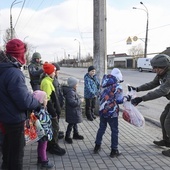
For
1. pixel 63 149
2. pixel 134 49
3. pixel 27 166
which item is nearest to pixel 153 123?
pixel 63 149

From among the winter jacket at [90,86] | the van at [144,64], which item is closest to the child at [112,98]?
the winter jacket at [90,86]

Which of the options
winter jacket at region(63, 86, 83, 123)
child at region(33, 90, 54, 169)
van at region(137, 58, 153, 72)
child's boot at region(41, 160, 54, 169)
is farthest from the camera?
van at region(137, 58, 153, 72)

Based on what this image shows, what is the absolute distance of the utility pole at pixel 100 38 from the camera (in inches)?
320

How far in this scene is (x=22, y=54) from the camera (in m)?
3.27

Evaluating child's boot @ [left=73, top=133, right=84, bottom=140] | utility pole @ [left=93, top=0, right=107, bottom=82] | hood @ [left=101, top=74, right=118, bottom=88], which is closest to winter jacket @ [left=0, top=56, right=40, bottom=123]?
hood @ [left=101, top=74, right=118, bottom=88]

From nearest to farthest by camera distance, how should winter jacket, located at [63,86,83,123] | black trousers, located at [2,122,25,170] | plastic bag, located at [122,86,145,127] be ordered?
black trousers, located at [2,122,25,170] → plastic bag, located at [122,86,145,127] → winter jacket, located at [63,86,83,123]

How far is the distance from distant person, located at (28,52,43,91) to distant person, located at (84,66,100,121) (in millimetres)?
1710

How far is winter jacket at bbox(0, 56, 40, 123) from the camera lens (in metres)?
3.00

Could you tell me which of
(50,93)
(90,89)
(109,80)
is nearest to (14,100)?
(50,93)

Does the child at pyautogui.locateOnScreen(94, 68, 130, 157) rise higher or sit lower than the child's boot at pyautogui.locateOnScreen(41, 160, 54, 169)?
higher

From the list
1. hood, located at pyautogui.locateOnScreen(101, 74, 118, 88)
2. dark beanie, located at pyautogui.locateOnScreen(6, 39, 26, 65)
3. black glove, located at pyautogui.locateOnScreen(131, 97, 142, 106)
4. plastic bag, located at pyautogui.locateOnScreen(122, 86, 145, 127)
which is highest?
dark beanie, located at pyautogui.locateOnScreen(6, 39, 26, 65)

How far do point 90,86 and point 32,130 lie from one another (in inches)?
160

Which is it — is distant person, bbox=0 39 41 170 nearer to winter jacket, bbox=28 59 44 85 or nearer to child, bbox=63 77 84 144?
child, bbox=63 77 84 144

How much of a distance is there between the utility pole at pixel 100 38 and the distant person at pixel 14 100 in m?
4.98
